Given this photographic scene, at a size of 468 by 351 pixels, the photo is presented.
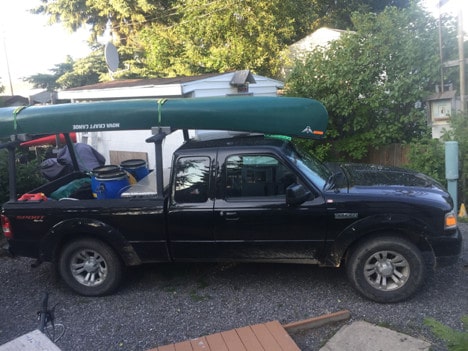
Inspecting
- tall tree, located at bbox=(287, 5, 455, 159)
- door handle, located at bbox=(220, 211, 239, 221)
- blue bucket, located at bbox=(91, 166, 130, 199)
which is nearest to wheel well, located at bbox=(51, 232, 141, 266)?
blue bucket, located at bbox=(91, 166, 130, 199)

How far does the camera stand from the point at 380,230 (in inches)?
168

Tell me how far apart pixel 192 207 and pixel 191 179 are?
0.97ft

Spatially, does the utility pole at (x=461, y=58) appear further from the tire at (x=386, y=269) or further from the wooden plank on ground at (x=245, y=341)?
the wooden plank on ground at (x=245, y=341)

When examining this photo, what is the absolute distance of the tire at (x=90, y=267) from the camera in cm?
482

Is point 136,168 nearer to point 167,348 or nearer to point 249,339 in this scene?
point 167,348

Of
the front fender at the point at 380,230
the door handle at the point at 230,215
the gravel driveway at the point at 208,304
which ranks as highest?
the door handle at the point at 230,215

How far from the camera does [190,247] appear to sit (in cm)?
466

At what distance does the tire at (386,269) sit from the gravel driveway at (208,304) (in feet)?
0.46

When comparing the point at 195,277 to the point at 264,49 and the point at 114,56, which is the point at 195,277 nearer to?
the point at 114,56

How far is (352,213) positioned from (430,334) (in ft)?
4.09

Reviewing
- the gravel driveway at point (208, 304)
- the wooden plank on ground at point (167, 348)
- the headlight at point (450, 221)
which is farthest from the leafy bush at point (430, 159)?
the wooden plank on ground at point (167, 348)

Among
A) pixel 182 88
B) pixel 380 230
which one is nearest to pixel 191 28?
pixel 182 88

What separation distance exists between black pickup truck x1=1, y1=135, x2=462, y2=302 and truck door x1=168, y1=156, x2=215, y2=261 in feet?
0.03

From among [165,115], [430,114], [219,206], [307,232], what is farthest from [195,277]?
[430,114]
